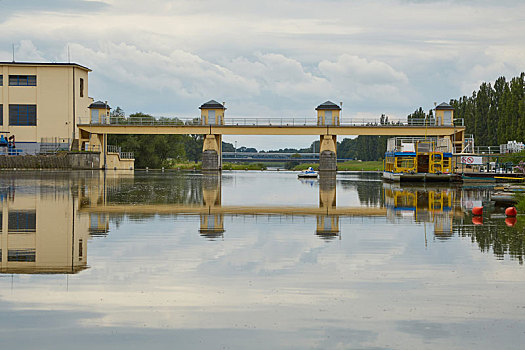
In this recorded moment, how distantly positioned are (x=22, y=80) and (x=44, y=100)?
3972 mm

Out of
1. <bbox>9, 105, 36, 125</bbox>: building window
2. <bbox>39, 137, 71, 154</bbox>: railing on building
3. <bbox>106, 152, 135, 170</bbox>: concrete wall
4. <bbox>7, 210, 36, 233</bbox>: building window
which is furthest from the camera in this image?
<bbox>106, 152, 135, 170</bbox>: concrete wall

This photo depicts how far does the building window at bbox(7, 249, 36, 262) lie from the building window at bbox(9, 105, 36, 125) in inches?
3160

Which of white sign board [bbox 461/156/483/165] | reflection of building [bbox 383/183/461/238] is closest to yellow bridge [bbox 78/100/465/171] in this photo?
white sign board [bbox 461/156/483/165]

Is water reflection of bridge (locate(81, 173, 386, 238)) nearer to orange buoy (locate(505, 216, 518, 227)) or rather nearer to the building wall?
orange buoy (locate(505, 216, 518, 227))

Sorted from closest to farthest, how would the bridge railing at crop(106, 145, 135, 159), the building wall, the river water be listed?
the river water < the building wall < the bridge railing at crop(106, 145, 135, 159)

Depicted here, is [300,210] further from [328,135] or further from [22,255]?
[328,135]

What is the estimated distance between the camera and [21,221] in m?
20.1

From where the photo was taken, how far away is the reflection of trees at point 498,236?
49.3 feet

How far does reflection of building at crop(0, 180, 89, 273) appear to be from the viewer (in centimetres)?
1263

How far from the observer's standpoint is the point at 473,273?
12.2m

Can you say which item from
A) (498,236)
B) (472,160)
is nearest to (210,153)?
(472,160)

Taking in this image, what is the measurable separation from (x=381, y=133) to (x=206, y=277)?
81.1 m

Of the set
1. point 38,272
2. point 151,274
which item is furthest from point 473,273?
point 38,272

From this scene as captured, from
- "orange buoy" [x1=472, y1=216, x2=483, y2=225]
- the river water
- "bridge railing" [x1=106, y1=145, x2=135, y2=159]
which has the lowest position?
the river water
